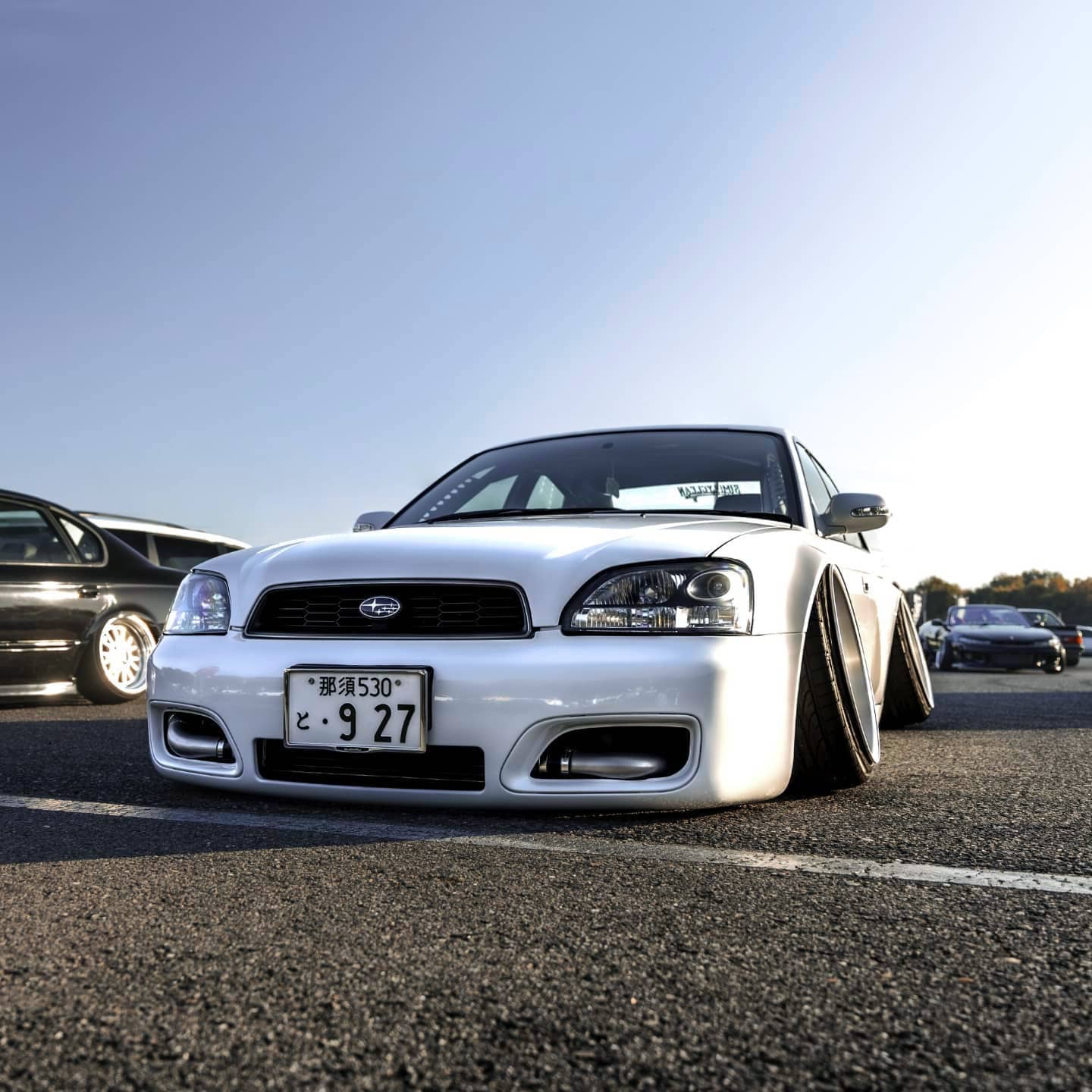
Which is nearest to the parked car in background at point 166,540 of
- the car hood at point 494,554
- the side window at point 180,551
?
the side window at point 180,551

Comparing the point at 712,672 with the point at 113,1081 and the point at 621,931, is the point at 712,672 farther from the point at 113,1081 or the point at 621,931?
the point at 113,1081

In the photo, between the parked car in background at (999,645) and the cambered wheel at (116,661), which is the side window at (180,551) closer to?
the cambered wheel at (116,661)

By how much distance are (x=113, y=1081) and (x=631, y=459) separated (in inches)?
133

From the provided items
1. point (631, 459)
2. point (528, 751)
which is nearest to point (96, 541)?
point (631, 459)

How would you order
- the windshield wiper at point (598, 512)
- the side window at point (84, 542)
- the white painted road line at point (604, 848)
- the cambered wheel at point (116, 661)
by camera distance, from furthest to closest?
1. the side window at point (84, 542)
2. the cambered wheel at point (116, 661)
3. the windshield wiper at point (598, 512)
4. the white painted road line at point (604, 848)

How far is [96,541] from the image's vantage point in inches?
282

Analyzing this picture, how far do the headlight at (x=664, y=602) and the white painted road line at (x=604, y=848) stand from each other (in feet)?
1.82

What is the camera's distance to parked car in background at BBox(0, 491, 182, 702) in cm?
642

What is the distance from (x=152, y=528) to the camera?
9875mm

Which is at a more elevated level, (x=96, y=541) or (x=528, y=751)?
(x=96, y=541)

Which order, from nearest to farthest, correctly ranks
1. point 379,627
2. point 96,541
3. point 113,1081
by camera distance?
point 113,1081 → point 379,627 → point 96,541

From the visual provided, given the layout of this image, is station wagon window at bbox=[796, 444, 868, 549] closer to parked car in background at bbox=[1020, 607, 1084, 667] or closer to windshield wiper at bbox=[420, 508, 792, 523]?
windshield wiper at bbox=[420, 508, 792, 523]

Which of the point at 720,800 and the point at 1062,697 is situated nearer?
the point at 720,800

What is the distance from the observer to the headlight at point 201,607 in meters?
3.32
